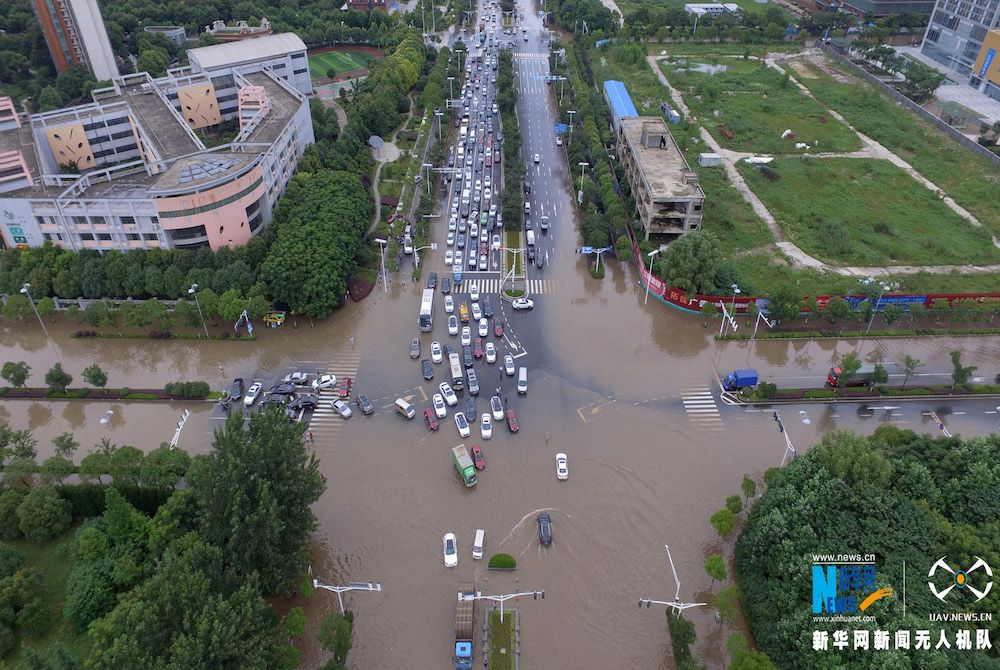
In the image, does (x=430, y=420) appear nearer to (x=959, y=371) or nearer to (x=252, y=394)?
(x=252, y=394)

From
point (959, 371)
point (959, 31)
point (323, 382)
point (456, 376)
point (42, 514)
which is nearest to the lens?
point (42, 514)

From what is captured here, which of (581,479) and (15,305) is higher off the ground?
(15,305)

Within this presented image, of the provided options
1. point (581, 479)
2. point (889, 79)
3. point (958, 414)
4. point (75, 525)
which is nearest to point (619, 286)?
point (581, 479)

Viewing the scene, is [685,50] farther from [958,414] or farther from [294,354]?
[294,354]

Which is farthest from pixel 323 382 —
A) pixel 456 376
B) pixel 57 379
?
pixel 57 379

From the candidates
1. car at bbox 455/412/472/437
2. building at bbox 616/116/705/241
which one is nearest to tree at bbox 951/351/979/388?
building at bbox 616/116/705/241

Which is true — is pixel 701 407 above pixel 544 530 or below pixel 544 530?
below

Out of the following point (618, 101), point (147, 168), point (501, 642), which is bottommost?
point (501, 642)

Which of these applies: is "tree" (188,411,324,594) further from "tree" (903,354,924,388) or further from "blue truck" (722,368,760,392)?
"tree" (903,354,924,388)
